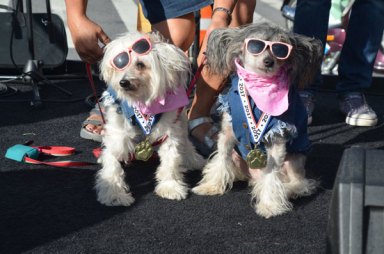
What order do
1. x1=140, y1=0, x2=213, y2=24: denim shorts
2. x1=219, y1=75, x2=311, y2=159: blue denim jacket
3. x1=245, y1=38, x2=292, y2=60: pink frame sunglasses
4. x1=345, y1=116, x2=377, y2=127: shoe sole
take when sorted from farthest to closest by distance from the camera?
x1=345, y1=116, x2=377, y2=127: shoe sole → x1=140, y1=0, x2=213, y2=24: denim shorts → x1=219, y1=75, x2=311, y2=159: blue denim jacket → x1=245, y1=38, x2=292, y2=60: pink frame sunglasses

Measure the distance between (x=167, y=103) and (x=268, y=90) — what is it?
48cm

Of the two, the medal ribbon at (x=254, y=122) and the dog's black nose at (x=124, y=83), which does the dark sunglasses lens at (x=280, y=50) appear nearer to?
the medal ribbon at (x=254, y=122)

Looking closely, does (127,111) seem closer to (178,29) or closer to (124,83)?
(124,83)

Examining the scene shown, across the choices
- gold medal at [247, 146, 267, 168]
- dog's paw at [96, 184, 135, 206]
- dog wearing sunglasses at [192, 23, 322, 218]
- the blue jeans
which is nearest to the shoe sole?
the blue jeans

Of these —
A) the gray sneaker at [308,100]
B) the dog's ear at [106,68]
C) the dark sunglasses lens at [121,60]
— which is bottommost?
the gray sneaker at [308,100]

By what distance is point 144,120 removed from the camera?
267 cm

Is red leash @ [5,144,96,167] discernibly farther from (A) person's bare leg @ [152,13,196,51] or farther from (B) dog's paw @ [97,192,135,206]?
(A) person's bare leg @ [152,13,196,51]

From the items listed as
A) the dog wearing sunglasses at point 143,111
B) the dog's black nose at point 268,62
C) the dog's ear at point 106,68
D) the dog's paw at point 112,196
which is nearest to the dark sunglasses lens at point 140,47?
the dog wearing sunglasses at point 143,111

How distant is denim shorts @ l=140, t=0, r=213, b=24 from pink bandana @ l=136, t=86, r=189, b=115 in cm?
64

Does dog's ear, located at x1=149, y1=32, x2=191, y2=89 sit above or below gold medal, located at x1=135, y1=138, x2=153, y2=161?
above

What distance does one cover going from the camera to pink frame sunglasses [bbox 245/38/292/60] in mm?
2471

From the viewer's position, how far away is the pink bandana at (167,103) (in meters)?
2.64

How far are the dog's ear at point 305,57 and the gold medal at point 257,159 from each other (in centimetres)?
38

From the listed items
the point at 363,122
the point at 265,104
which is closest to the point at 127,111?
the point at 265,104
